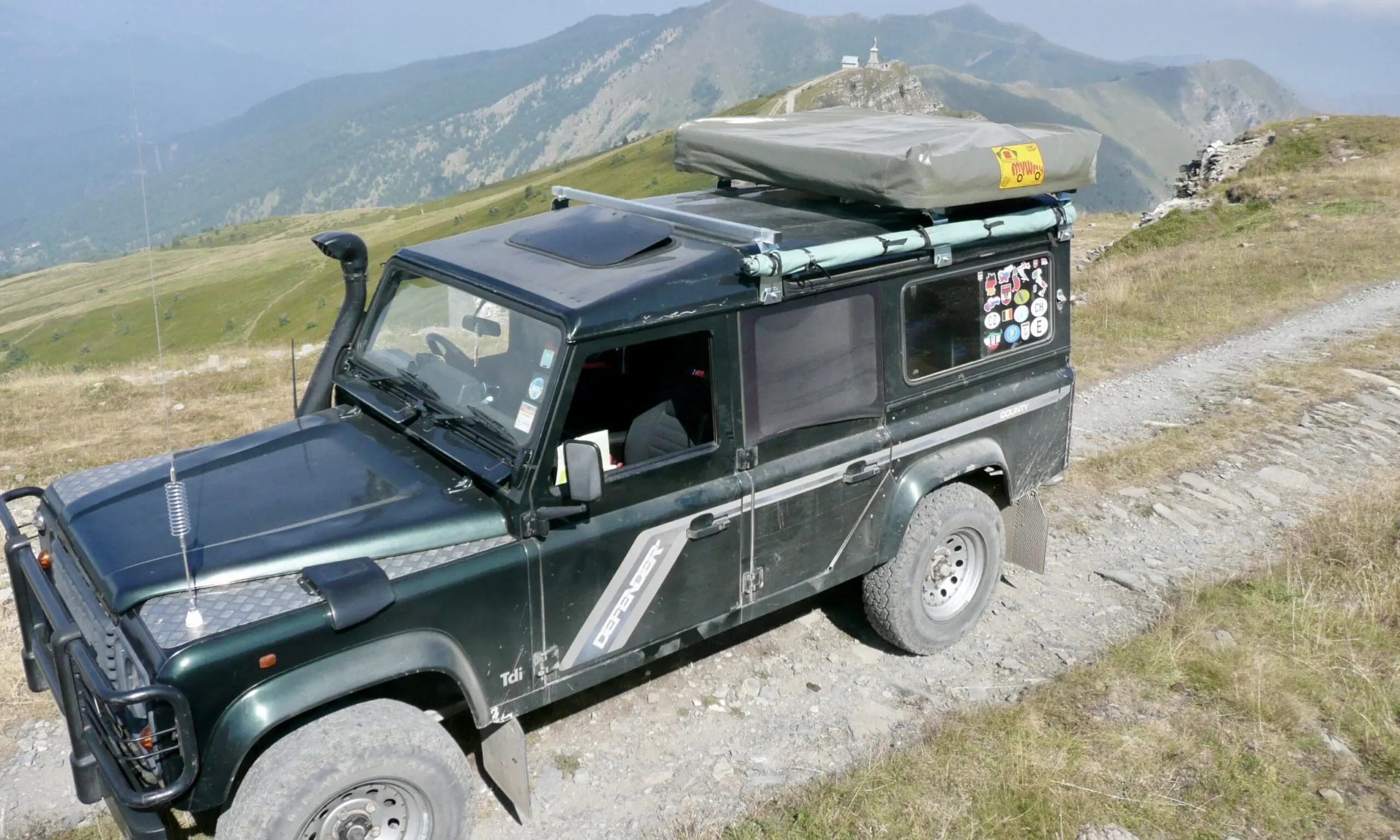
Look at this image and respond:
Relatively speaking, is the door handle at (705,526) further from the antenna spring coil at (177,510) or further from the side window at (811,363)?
the antenna spring coil at (177,510)

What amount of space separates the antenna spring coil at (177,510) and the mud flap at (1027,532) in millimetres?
4615

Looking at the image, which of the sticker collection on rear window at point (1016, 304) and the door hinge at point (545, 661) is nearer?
the door hinge at point (545, 661)

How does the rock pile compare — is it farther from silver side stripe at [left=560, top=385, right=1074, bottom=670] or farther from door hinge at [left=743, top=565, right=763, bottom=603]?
silver side stripe at [left=560, top=385, right=1074, bottom=670]

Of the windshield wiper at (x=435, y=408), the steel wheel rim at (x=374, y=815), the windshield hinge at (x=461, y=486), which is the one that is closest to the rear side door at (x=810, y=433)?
the windshield wiper at (x=435, y=408)

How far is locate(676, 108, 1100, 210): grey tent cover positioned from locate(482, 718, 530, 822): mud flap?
3107 mm

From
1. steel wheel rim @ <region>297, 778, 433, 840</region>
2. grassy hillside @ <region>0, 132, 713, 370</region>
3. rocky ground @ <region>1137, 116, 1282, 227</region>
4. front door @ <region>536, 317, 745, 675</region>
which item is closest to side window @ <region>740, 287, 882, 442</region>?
front door @ <region>536, 317, 745, 675</region>

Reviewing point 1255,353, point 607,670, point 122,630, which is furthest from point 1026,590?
point 1255,353

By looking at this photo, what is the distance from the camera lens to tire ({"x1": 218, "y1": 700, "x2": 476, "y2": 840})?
354cm

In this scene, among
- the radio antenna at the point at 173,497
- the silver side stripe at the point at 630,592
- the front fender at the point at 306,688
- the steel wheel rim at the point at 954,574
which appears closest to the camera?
the radio antenna at the point at 173,497

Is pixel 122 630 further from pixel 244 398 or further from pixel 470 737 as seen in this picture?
pixel 244 398

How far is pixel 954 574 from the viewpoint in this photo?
598 centimetres

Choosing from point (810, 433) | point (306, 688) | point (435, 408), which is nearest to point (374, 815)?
point (306, 688)

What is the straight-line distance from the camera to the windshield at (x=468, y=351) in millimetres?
4211

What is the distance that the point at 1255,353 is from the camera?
1120 centimetres
